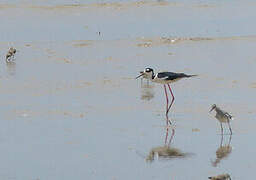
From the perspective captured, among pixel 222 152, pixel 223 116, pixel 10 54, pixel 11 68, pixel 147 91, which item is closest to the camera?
pixel 222 152

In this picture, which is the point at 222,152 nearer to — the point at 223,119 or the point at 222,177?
the point at 223,119

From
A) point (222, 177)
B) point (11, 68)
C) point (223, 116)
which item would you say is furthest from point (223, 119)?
point (11, 68)

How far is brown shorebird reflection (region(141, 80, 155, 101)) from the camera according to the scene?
14797 millimetres

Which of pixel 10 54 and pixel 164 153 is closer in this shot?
pixel 164 153

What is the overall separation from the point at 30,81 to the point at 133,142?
16.9 ft

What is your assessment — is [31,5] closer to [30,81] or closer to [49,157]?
[30,81]

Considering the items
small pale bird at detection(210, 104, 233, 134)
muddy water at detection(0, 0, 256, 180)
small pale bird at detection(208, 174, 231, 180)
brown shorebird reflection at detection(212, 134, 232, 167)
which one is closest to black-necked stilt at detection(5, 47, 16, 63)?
muddy water at detection(0, 0, 256, 180)

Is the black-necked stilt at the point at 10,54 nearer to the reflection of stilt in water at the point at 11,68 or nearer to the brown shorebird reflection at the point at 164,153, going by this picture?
the reflection of stilt in water at the point at 11,68

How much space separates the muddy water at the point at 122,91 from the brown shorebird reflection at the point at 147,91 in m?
0.04

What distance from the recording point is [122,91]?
15258 millimetres

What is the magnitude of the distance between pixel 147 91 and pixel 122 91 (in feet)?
1.64

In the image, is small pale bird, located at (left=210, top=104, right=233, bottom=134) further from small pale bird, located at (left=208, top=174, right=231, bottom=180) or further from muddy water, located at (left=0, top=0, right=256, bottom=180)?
small pale bird, located at (left=208, top=174, right=231, bottom=180)

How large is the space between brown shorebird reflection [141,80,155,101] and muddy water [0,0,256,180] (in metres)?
0.04

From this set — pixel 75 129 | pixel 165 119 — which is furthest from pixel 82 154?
pixel 165 119
